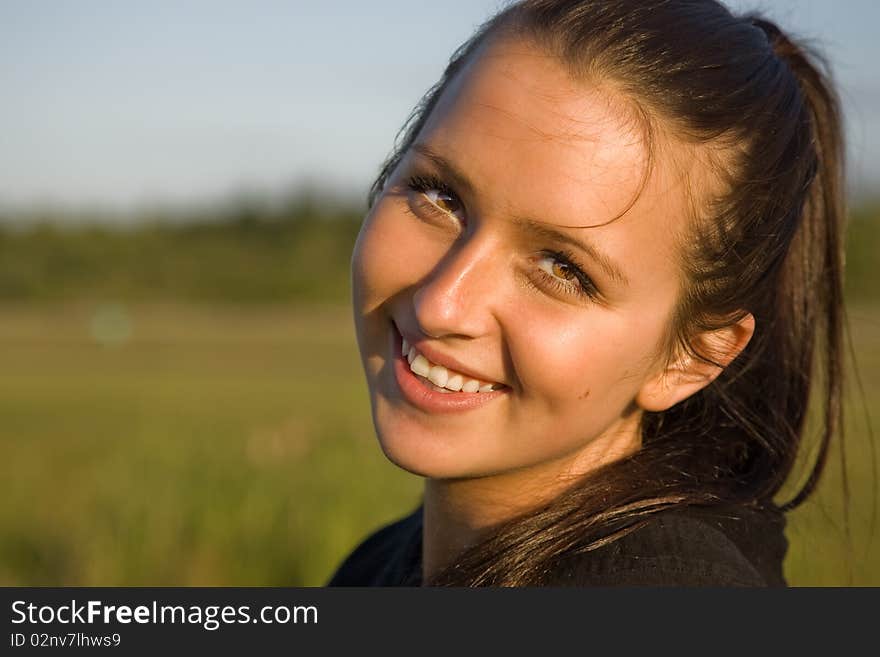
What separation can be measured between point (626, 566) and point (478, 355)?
1.32 feet

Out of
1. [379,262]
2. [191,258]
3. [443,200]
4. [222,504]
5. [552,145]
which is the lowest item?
[191,258]

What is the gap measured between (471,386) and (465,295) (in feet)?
0.54

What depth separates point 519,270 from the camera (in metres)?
1.64

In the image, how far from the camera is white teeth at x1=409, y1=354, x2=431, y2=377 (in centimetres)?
171

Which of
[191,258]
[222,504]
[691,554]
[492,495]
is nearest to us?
[691,554]

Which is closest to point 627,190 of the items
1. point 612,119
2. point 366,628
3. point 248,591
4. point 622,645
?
point 612,119

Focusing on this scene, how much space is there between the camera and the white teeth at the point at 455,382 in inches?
66.2

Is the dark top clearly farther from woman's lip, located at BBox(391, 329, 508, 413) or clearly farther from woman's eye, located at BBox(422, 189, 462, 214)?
woman's eye, located at BBox(422, 189, 462, 214)

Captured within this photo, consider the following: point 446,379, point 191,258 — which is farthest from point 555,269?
point 191,258

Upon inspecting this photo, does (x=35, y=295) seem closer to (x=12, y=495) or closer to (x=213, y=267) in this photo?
(x=213, y=267)

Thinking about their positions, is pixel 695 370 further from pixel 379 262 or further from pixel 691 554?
pixel 379 262

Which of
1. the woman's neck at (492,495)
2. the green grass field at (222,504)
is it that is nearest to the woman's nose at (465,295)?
the woman's neck at (492,495)

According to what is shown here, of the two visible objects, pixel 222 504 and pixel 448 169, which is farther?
pixel 222 504

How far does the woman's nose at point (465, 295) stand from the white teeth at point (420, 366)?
0.09 m
